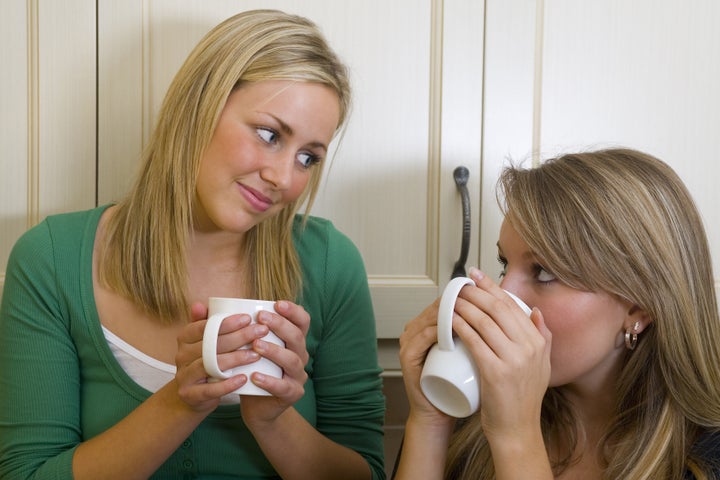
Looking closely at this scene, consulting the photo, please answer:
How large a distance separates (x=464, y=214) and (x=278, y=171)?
0.45m

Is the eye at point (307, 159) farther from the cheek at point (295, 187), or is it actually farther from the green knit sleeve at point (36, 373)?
the green knit sleeve at point (36, 373)

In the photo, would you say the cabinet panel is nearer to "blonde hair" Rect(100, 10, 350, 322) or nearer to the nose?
"blonde hair" Rect(100, 10, 350, 322)

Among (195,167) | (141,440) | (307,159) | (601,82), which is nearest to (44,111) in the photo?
(195,167)

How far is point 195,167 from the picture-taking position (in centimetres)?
107

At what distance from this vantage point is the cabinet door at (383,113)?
134 centimetres

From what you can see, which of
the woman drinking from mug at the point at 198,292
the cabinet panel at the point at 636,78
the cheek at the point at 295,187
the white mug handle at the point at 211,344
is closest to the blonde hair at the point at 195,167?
the woman drinking from mug at the point at 198,292

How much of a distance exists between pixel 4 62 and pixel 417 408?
0.93 m

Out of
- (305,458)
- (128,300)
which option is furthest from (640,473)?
(128,300)

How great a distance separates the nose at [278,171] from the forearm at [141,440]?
Answer: 29 cm

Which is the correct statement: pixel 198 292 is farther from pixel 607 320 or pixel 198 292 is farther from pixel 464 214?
pixel 607 320

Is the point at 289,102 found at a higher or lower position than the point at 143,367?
higher

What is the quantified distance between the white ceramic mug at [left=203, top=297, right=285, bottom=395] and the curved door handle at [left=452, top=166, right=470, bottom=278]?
1.91 ft

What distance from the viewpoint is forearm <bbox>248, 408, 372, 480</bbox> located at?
101 centimetres

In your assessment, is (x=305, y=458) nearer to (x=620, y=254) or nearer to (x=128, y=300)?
(x=128, y=300)
